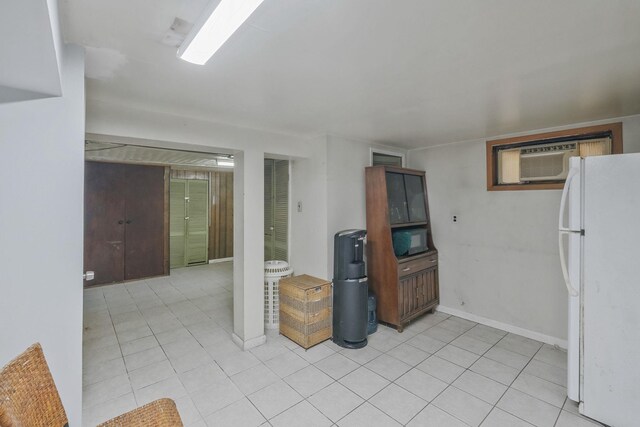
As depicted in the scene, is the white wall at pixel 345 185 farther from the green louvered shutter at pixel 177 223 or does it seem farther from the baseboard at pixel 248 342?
the green louvered shutter at pixel 177 223

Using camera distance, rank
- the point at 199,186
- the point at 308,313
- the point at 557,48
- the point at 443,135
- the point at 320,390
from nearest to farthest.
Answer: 1. the point at 557,48
2. the point at 320,390
3. the point at 308,313
4. the point at 443,135
5. the point at 199,186

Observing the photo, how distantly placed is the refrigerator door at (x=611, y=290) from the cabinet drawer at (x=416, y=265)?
1599 mm

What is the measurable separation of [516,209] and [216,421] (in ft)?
11.8

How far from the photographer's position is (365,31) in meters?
1.36

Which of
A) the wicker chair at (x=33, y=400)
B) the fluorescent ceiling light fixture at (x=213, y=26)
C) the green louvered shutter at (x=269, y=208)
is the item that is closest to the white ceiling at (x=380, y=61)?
the fluorescent ceiling light fixture at (x=213, y=26)

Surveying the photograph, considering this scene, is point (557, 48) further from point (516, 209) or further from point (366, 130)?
point (516, 209)

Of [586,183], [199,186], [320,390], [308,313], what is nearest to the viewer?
[586,183]

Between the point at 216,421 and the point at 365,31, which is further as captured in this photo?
the point at 216,421

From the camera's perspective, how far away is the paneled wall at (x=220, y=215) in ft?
22.8

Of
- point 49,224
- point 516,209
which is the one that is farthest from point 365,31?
point 516,209

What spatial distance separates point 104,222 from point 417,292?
17.3 ft

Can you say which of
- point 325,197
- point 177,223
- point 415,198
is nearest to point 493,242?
point 415,198

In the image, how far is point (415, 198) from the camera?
156 inches

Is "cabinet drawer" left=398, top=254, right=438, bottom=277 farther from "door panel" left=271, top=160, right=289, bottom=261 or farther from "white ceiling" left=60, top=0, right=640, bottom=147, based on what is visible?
"white ceiling" left=60, top=0, right=640, bottom=147
